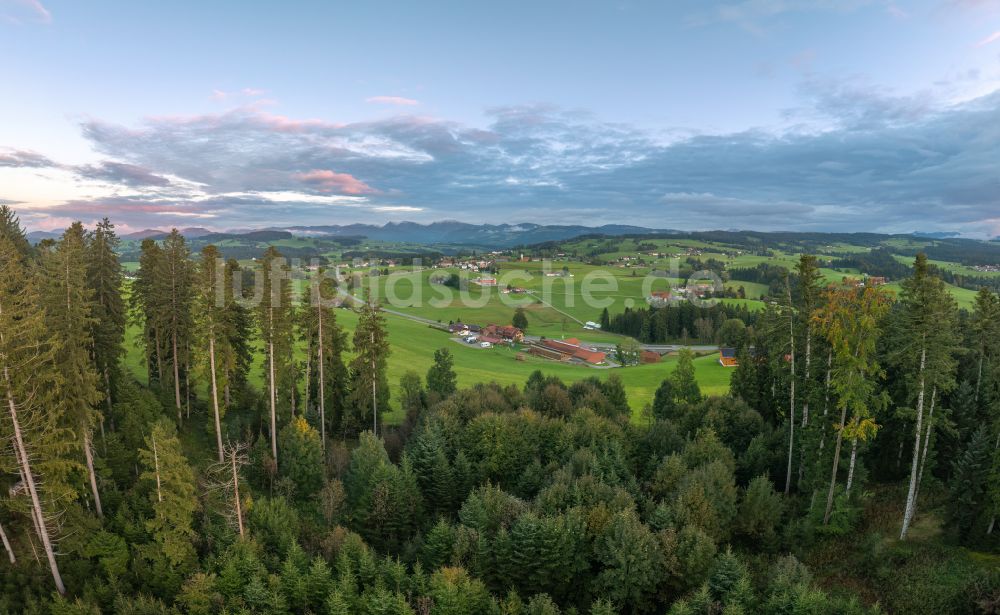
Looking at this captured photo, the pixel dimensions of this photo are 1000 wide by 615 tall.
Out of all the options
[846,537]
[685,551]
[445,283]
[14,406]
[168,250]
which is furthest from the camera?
[445,283]

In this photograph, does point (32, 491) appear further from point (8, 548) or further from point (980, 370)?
point (980, 370)

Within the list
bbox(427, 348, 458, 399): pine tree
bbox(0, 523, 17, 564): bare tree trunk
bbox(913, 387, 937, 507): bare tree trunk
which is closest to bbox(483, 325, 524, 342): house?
bbox(427, 348, 458, 399): pine tree

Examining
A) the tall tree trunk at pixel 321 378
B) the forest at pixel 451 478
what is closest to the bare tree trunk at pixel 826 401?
the forest at pixel 451 478

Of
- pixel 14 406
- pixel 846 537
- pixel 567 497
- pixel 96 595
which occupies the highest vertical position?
pixel 14 406

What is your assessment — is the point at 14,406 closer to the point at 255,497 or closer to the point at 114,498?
the point at 114,498

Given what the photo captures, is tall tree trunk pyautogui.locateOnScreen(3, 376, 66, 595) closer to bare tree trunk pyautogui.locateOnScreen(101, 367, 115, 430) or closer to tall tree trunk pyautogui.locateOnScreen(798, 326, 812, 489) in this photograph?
bare tree trunk pyautogui.locateOnScreen(101, 367, 115, 430)

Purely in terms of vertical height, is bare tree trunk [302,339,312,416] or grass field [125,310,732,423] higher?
bare tree trunk [302,339,312,416]

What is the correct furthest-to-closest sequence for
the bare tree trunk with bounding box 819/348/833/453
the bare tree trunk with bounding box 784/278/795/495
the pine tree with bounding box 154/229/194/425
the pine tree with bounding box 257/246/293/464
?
the pine tree with bounding box 154/229/194/425 → the pine tree with bounding box 257/246/293/464 → the bare tree trunk with bounding box 784/278/795/495 → the bare tree trunk with bounding box 819/348/833/453

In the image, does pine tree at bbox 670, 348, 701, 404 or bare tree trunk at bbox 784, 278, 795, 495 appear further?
pine tree at bbox 670, 348, 701, 404

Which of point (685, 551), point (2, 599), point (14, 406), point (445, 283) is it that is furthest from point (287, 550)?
point (445, 283)
